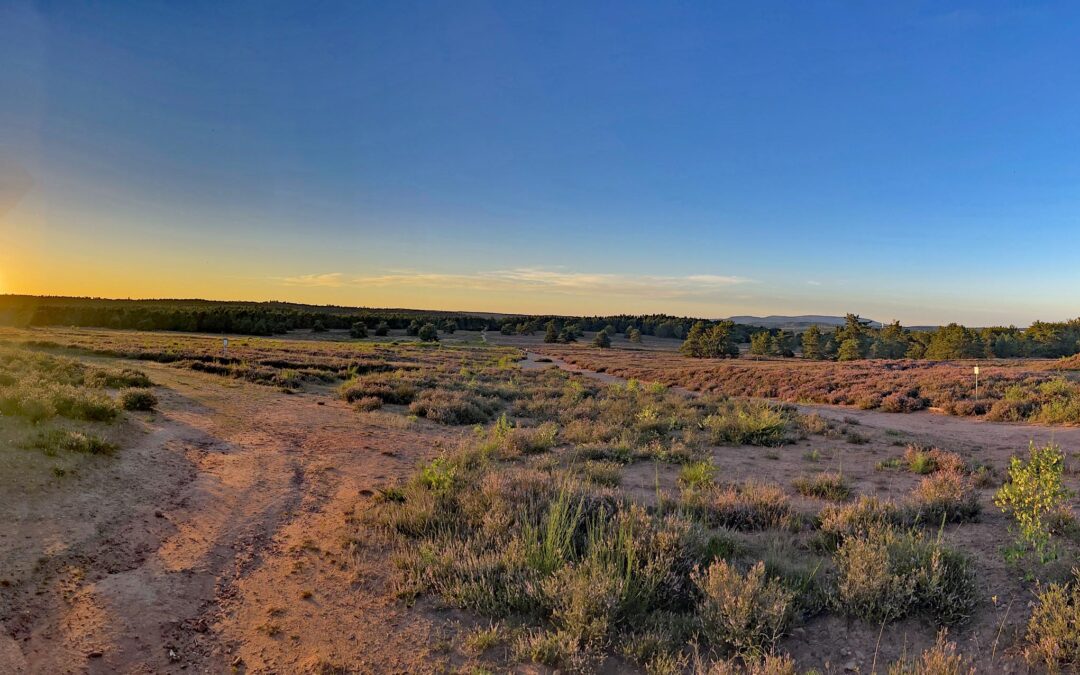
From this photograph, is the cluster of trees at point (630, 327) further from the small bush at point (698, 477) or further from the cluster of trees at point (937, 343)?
the small bush at point (698, 477)

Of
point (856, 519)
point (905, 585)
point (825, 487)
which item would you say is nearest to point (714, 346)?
point (825, 487)

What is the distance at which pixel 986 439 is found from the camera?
14.6 metres

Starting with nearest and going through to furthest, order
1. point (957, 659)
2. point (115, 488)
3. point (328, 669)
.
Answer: point (957, 659) < point (328, 669) < point (115, 488)

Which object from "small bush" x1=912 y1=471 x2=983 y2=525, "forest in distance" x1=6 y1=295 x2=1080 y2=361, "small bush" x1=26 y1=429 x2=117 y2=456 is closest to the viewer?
"small bush" x1=912 y1=471 x2=983 y2=525

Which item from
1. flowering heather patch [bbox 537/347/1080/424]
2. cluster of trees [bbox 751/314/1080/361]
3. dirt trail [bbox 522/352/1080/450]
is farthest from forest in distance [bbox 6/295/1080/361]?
dirt trail [bbox 522/352/1080/450]

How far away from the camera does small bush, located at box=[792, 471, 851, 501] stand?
7891mm

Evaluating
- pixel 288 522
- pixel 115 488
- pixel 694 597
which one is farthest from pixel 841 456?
pixel 115 488

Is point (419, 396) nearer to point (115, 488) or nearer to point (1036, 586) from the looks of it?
point (115, 488)

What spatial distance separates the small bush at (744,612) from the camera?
3809 millimetres

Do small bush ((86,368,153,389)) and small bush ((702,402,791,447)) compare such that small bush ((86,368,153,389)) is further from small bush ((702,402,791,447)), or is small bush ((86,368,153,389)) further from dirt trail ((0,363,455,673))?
small bush ((702,402,791,447))

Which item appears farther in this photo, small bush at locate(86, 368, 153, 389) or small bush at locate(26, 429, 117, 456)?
small bush at locate(86, 368, 153, 389)

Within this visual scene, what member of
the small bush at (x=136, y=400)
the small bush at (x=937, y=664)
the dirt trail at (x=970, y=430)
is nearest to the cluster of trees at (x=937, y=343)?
the dirt trail at (x=970, y=430)

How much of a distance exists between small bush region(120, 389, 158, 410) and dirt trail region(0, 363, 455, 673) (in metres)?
3.39

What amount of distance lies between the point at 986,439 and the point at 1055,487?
40.6ft
